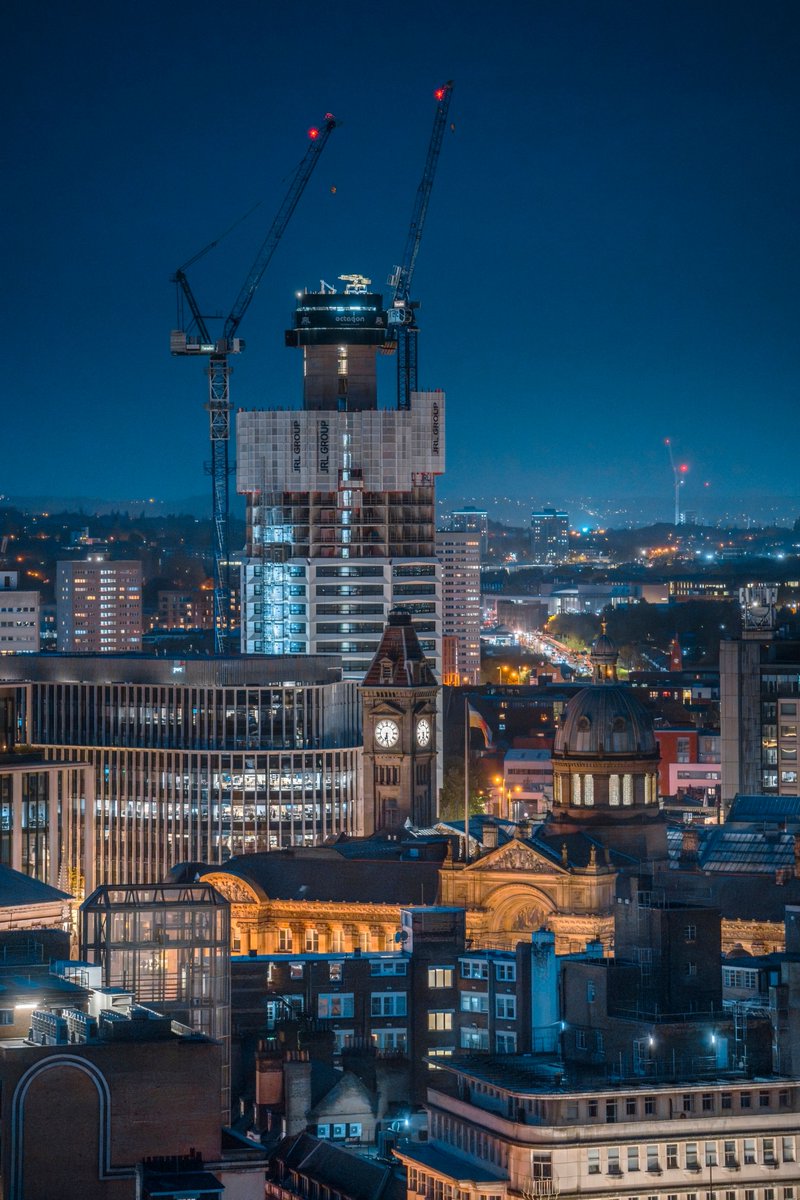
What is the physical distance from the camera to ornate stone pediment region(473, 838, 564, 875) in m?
178

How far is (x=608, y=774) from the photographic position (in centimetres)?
18662

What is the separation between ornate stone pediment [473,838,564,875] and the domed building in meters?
7.06

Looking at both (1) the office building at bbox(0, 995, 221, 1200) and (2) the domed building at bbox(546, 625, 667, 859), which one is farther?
(2) the domed building at bbox(546, 625, 667, 859)

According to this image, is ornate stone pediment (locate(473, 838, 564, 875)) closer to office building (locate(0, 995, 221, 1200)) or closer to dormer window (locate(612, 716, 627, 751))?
dormer window (locate(612, 716, 627, 751))

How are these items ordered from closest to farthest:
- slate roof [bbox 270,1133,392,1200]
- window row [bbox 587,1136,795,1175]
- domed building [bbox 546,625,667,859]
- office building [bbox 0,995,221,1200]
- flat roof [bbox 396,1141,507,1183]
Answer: office building [bbox 0,995,221,1200]
window row [bbox 587,1136,795,1175]
flat roof [bbox 396,1141,507,1183]
slate roof [bbox 270,1133,392,1200]
domed building [bbox 546,625,667,859]

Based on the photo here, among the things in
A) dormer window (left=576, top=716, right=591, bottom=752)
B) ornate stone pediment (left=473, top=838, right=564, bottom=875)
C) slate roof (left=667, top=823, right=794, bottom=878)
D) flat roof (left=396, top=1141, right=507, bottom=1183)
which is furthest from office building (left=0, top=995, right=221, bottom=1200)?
dormer window (left=576, top=716, right=591, bottom=752)

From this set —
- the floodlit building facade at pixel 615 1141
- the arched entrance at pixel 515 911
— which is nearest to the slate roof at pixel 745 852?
the arched entrance at pixel 515 911

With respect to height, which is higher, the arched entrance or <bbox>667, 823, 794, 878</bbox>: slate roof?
<bbox>667, 823, 794, 878</bbox>: slate roof

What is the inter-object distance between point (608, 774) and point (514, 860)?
33.9 ft

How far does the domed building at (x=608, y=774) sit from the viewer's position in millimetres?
185750

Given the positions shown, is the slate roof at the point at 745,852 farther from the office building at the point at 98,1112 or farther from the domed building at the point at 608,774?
the office building at the point at 98,1112

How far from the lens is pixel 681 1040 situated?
4875 inches

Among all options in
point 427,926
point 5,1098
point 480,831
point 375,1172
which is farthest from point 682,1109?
point 480,831

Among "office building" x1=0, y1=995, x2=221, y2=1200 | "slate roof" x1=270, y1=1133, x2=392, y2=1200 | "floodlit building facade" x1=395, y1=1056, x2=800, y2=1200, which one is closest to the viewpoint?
"office building" x1=0, y1=995, x2=221, y2=1200
